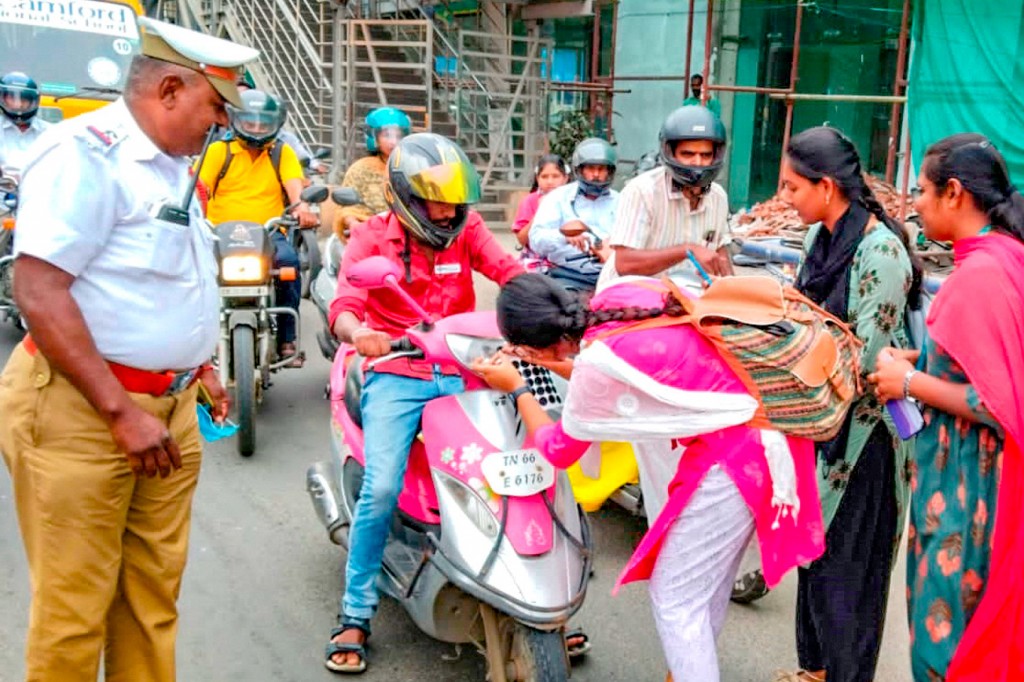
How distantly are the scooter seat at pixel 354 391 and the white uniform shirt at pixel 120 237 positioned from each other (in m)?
1.06

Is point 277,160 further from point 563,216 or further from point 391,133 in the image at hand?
point 563,216

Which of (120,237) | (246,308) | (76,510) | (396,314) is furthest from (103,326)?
(246,308)

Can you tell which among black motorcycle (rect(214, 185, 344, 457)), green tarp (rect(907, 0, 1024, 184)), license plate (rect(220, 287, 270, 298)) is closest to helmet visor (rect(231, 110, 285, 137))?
black motorcycle (rect(214, 185, 344, 457))

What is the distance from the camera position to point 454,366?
323 centimetres

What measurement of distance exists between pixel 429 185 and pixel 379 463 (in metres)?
0.91

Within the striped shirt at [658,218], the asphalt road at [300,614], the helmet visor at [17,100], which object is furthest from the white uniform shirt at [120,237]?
the helmet visor at [17,100]

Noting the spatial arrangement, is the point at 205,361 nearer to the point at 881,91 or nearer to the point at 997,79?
the point at 997,79

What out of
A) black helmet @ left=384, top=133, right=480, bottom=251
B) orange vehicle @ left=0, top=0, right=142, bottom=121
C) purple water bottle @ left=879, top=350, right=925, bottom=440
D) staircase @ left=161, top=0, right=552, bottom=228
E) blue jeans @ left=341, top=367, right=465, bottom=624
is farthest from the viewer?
staircase @ left=161, top=0, right=552, bottom=228

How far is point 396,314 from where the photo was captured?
3.74 metres

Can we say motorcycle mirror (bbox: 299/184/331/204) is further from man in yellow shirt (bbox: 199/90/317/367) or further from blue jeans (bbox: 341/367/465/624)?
blue jeans (bbox: 341/367/465/624)

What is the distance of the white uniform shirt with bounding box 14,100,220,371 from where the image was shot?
7.51ft

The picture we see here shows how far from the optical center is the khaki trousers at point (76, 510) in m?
2.45

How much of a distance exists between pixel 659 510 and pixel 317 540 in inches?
81.0

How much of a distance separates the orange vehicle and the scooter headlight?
7.23 meters
